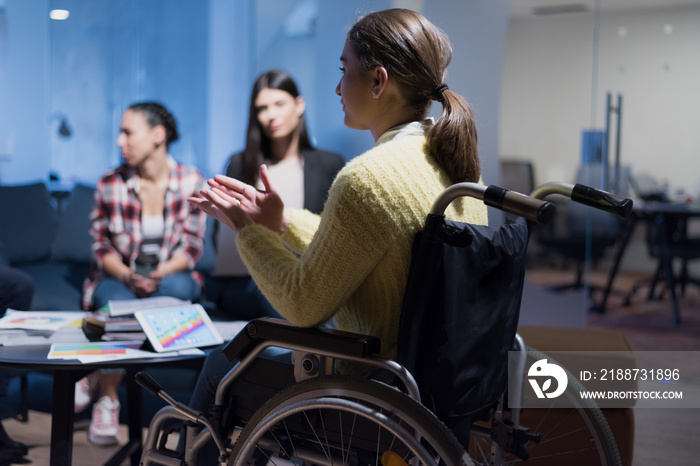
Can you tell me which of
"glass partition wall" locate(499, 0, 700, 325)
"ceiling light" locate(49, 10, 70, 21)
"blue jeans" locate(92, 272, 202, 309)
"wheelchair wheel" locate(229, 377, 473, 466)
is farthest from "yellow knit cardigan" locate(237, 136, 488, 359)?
"ceiling light" locate(49, 10, 70, 21)

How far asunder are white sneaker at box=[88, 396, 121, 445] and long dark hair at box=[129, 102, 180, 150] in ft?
3.95

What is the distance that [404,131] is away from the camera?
1.29m

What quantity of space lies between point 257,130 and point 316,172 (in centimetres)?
33

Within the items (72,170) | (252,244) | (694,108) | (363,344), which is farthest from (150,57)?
(694,108)

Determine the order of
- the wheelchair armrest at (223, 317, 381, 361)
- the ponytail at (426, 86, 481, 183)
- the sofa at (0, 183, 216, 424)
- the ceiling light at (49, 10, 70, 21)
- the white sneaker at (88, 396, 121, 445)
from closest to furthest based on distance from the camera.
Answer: the wheelchair armrest at (223, 317, 381, 361), the ponytail at (426, 86, 481, 183), the white sneaker at (88, 396, 121, 445), the sofa at (0, 183, 216, 424), the ceiling light at (49, 10, 70, 21)

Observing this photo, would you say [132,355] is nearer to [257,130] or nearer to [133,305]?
[133,305]

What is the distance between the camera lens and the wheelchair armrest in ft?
3.66

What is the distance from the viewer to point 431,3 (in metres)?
3.21

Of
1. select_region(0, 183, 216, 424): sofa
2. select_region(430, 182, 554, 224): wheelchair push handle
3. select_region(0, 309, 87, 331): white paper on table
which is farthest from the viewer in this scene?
select_region(0, 183, 216, 424): sofa

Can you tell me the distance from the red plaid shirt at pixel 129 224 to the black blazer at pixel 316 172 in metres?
0.26

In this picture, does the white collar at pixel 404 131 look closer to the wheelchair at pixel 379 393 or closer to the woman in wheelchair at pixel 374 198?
the woman in wheelchair at pixel 374 198

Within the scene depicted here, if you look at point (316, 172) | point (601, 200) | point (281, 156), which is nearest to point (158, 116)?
point (281, 156)

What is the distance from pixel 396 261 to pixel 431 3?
2362 mm

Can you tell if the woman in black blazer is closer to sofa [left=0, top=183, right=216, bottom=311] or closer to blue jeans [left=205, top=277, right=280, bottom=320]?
blue jeans [left=205, top=277, right=280, bottom=320]
